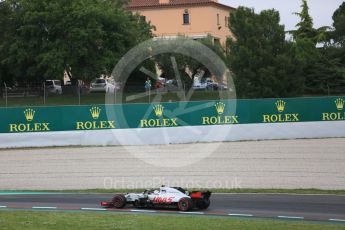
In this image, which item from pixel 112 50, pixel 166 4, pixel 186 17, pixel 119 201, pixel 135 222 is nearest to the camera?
pixel 135 222

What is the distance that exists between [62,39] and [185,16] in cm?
3828

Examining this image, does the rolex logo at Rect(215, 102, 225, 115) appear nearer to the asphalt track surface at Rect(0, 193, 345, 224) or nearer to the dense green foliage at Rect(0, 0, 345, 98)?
the dense green foliage at Rect(0, 0, 345, 98)

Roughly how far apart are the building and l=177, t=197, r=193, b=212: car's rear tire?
73.3 meters

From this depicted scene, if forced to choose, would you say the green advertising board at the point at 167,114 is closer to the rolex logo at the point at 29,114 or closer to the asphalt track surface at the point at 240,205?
the rolex logo at the point at 29,114

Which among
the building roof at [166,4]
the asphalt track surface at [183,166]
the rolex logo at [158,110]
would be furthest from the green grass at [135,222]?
the building roof at [166,4]

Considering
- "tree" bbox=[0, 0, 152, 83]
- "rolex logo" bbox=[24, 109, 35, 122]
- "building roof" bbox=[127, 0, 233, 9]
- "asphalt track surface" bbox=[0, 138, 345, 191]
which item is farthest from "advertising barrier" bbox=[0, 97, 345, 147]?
"building roof" bbox=[127, 0, 233, 9]

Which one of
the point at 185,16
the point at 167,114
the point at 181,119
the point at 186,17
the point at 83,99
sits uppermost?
the point at 185,16

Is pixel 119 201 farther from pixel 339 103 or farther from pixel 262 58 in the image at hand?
pixel 262 58

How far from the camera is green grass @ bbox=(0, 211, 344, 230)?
50.0 ft

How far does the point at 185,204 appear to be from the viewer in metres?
18.0

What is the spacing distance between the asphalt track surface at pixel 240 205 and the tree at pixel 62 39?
33.0 meters

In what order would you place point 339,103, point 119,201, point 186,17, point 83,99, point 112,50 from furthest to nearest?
point 186,17
point 112,50
point 83,99
point 339,103
point 119,201

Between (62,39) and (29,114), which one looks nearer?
(29,114)

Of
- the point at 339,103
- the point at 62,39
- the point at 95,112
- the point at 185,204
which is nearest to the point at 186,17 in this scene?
the point at 62,39
